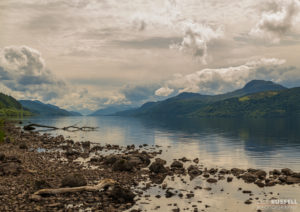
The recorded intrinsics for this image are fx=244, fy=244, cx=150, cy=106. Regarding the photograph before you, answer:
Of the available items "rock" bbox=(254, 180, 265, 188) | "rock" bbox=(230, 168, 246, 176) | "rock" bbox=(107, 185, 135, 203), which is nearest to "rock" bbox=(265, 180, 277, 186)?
"rock" bbox=(254, 180, 265, 188)

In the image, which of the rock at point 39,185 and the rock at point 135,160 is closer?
the rock at point 39,185

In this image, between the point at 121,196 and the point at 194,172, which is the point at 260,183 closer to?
the point at 194,172

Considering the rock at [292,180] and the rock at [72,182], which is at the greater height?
the rock at [72,182]

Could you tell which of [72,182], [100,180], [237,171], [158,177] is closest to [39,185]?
[72,182]

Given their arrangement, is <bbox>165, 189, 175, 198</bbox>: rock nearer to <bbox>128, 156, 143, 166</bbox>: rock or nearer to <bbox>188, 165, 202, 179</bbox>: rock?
<bbox>188, 165, 202, 179</bbox>: rock

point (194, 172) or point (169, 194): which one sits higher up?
point (194, 172)

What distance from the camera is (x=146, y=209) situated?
22312mm

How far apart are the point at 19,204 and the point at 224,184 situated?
23.3 m

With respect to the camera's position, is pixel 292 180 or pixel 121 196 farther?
pixel 292 180

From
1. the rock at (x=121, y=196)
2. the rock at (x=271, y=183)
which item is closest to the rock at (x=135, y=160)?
the rock at (x=121, y=196)

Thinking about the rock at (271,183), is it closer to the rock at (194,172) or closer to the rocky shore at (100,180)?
the rocky shore at (100,180)

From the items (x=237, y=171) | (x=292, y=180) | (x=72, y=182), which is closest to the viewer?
(x=72, y=182)

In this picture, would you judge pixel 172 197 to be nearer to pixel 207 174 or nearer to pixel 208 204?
pixel 208 204

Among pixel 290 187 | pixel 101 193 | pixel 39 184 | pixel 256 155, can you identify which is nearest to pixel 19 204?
pixel 39 184
